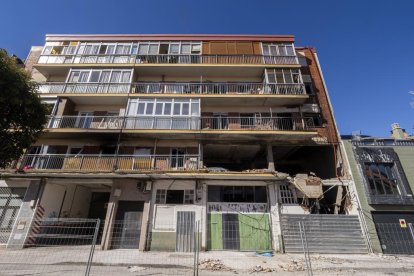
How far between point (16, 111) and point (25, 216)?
739 centimetres

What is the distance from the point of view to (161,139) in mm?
17578

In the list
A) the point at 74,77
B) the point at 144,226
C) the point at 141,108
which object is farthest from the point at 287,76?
the point at 74,77

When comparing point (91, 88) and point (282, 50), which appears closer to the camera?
point (91, 88)

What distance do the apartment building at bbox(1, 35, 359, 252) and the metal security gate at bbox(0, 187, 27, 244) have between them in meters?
0.13

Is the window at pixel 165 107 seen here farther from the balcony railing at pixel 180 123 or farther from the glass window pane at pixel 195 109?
the balcony railing at pixel 180 123

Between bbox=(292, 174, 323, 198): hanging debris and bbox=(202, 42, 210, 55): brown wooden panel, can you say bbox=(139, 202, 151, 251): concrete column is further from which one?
bbox=(202, 42, 210, 55): brown wooden panel

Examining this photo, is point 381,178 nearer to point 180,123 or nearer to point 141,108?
point 180,123

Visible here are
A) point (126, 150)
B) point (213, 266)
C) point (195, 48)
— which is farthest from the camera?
point (195, 48)

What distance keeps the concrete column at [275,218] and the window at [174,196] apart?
5.13 m

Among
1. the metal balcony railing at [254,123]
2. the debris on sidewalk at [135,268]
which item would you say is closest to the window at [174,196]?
the metal balcony railing at [254,123]

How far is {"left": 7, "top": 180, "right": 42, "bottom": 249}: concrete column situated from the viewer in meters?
13.4

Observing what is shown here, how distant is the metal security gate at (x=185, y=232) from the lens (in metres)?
13.7

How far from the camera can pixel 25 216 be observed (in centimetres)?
1436

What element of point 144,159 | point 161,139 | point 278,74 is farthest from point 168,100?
point 278,74
